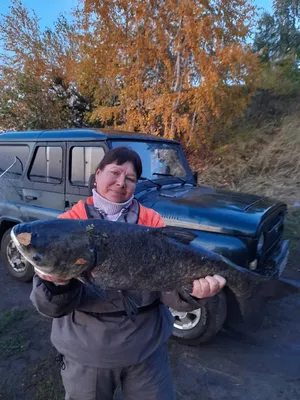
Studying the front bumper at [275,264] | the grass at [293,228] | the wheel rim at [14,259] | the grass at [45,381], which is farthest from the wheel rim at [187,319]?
the grass at [293,228]

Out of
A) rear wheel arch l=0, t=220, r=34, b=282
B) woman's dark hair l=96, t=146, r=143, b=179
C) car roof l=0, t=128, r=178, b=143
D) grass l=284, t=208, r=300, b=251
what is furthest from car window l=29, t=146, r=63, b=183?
grass l=284, t=208, r=300, b=251

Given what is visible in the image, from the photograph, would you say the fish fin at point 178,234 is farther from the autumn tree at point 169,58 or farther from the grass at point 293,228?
the autumn tree at point 169,58

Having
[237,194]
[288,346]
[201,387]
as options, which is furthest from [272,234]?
[201,387]

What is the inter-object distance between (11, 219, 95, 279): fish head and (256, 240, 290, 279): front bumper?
2.45 meters

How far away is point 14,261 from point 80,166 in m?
1.99

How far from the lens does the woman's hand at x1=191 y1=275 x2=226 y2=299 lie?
1.66 meters

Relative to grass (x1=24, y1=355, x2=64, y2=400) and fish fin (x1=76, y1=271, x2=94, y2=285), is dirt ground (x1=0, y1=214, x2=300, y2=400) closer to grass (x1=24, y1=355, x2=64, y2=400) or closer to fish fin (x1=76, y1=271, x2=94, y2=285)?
grass (x1=24, y1=355, x2=64, y2=400)

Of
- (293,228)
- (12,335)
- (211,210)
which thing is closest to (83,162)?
(211,210)

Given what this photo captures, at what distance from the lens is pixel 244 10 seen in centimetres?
888

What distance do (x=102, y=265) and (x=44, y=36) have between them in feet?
50.7

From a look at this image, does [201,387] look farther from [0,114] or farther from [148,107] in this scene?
[0,114]

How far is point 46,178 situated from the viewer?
432 cm

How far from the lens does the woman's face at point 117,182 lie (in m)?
1.77

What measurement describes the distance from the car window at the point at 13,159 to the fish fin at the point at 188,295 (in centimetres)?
372
